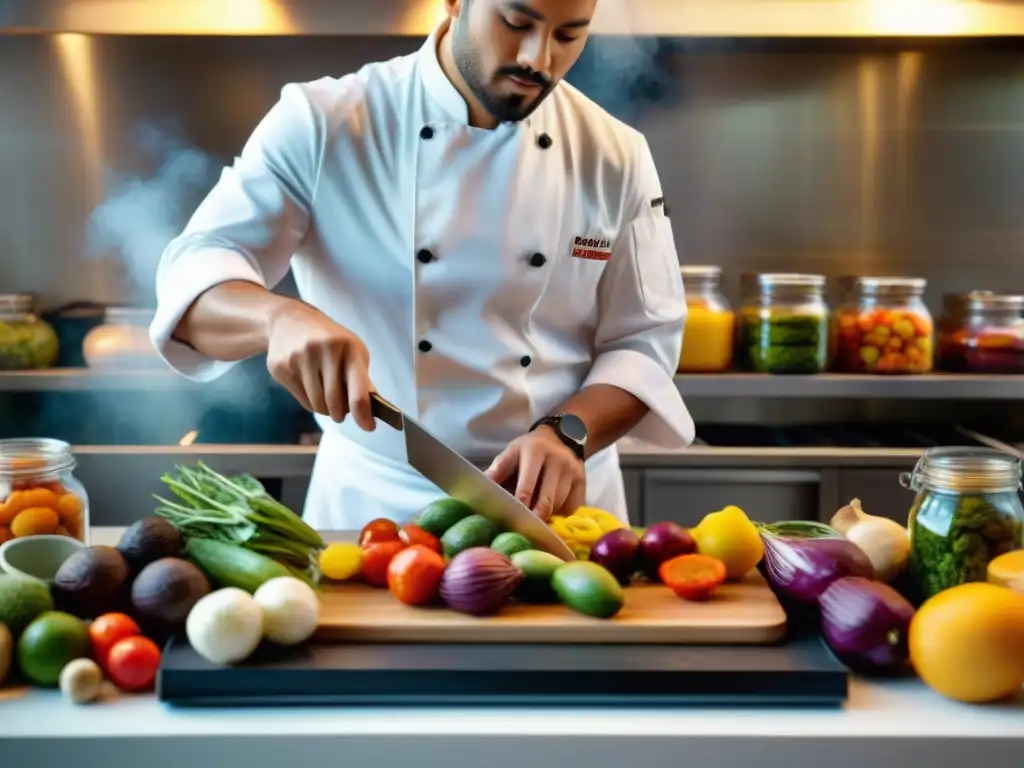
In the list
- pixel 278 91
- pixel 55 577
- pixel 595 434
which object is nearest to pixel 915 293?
pixel 595 434

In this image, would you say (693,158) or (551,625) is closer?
(551,625)

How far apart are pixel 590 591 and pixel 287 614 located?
0.88 feet

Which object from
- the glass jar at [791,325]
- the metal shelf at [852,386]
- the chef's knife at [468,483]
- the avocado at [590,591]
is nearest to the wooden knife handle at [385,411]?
the chef's knife at [468,483]

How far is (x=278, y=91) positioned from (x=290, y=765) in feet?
7.55

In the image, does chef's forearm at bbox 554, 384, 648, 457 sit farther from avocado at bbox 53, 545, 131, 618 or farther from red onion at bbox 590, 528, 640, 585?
avocado at bbox 53, 545, 131, 618

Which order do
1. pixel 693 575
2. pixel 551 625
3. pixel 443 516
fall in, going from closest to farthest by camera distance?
pixel 551 625 → pixel 693 575 → pixel 443 516

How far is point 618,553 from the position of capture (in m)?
1.19

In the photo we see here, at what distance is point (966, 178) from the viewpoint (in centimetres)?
303

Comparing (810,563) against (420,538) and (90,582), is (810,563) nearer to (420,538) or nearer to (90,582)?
(420,538)

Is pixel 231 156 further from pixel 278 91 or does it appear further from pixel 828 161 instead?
pixel 828 161

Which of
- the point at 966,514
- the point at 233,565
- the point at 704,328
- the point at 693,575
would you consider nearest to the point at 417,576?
the point at 233,565

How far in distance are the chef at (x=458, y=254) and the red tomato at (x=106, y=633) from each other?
0.52m

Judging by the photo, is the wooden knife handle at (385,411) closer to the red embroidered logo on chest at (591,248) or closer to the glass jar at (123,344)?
the red embroidered logo on chest at (591,248)

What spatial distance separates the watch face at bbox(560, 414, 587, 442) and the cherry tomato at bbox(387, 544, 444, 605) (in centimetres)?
45
